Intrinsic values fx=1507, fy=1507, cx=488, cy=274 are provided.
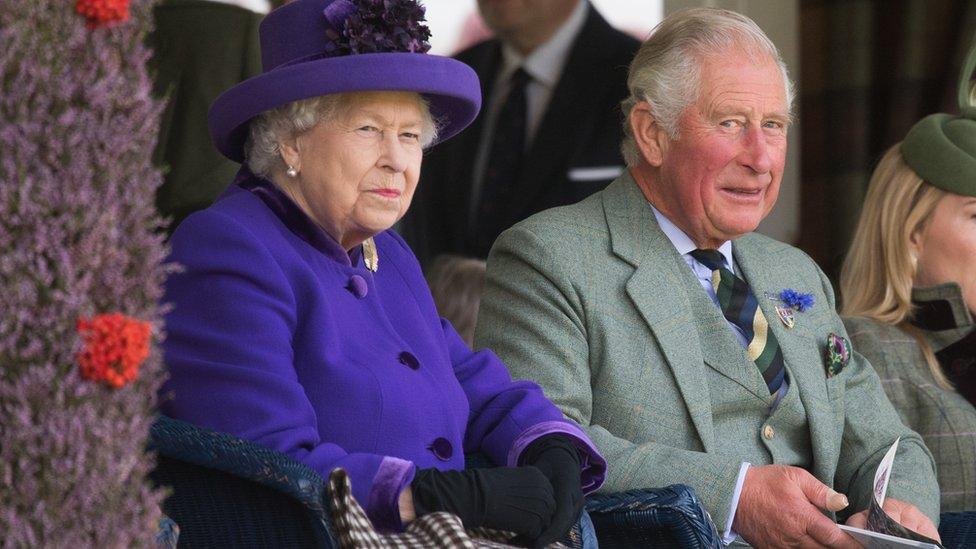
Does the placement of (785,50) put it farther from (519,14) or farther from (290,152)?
(290,152)

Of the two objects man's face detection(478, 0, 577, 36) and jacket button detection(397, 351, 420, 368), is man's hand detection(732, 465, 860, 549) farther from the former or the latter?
man's face detection(478, 0, 577, 36)

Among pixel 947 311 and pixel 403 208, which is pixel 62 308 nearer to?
pixel 403 208

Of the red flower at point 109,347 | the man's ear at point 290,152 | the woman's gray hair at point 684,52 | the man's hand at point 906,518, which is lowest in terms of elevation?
the man's hand at point 906,518

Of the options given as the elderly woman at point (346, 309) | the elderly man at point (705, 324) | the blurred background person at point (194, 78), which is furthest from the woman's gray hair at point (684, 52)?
the blurred background person at point (194, 78)

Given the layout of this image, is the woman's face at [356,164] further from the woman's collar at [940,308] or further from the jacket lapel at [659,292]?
the woman's collar at [940,308]

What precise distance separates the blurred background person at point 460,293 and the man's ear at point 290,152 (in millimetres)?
1873

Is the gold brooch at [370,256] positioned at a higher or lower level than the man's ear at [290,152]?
lower

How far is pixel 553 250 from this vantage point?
11.2 feet

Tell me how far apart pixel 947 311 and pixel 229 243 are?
230 cm

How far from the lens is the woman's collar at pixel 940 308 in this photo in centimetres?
413

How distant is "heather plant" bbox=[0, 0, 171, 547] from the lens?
5.89 ft

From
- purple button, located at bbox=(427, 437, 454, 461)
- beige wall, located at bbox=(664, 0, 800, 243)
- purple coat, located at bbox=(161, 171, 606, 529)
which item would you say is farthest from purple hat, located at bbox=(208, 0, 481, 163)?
beige wall, located at bbox=(664, 0, 800, 243)

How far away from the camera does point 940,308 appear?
13.6ft

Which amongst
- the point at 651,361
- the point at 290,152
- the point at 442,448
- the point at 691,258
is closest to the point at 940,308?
the point at 691,258
